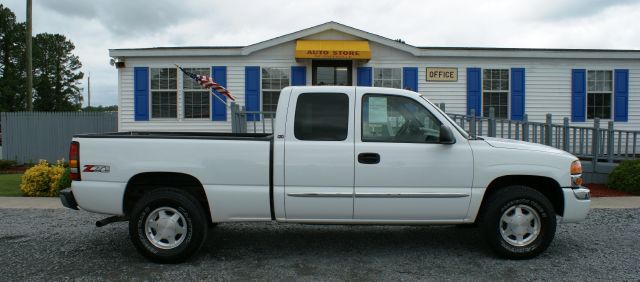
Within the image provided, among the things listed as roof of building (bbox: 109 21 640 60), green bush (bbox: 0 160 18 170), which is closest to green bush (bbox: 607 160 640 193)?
roof of building (bbox: 109 21 640 60)

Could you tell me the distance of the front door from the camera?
1420cm

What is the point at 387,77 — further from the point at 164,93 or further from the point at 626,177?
the point at 626,177

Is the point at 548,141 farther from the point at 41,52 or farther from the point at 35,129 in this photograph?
the point at 41,52

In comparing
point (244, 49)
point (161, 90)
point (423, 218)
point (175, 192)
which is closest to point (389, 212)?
point (423, 218)

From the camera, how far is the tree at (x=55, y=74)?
183 ft

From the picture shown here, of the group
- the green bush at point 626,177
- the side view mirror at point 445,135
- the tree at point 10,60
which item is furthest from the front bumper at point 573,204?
the tree at point 10,60

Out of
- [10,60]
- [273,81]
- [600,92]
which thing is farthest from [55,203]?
[10,60]

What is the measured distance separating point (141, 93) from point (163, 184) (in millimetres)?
9667

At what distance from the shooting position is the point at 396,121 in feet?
16.6

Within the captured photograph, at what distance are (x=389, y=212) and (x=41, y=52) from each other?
63.2 m

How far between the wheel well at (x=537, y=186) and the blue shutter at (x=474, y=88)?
9119 mm

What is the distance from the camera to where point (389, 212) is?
194 inches

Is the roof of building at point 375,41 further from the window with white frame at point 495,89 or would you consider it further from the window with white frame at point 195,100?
the window with white frame at point 195,100

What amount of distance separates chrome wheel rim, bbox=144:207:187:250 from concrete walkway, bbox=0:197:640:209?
4348 millimetres
